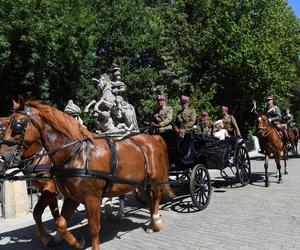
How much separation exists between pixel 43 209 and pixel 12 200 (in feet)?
9.35

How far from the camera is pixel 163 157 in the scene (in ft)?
26.3

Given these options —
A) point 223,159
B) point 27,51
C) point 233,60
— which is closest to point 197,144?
point 223,159

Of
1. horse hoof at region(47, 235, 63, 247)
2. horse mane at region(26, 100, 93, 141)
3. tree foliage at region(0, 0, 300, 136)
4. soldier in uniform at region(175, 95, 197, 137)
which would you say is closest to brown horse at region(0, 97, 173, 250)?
horse mane at region(26, 100, 93, 141)

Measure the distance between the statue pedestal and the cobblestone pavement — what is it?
0.20m

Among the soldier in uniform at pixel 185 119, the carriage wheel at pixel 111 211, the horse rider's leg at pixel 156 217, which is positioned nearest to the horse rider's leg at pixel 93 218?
the horse rider's leg at pixel 156 217

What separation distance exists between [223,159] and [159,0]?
91.8ft

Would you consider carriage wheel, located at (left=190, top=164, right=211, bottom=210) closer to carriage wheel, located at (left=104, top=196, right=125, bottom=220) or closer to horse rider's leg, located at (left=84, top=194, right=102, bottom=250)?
carriage wheel, located at (left=104, top=196, right=125, bottom=220)

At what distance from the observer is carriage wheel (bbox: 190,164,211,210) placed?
30.1 feet

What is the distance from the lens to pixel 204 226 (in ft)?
26.0

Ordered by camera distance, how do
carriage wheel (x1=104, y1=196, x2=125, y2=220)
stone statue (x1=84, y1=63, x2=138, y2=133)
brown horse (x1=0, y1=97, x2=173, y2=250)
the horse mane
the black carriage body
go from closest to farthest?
1. brown horse (x1=0, y1=97, x2=173, y2=250)
2. the horse mane
3. carriage wheel (x1=104, y1=196, x2=125, y2=220)
4. the black carriage body
5. stone statue (x1=84, y1=63, x2=138, y2=133)

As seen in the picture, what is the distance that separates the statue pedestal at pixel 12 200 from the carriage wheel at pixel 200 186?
395cm

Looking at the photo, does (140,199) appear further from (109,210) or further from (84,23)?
(84,23)

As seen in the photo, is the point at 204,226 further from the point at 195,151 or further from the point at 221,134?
the point at 221,134

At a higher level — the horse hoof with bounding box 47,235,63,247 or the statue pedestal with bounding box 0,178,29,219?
the statue pedestal with bounding box 0,178,29,219
